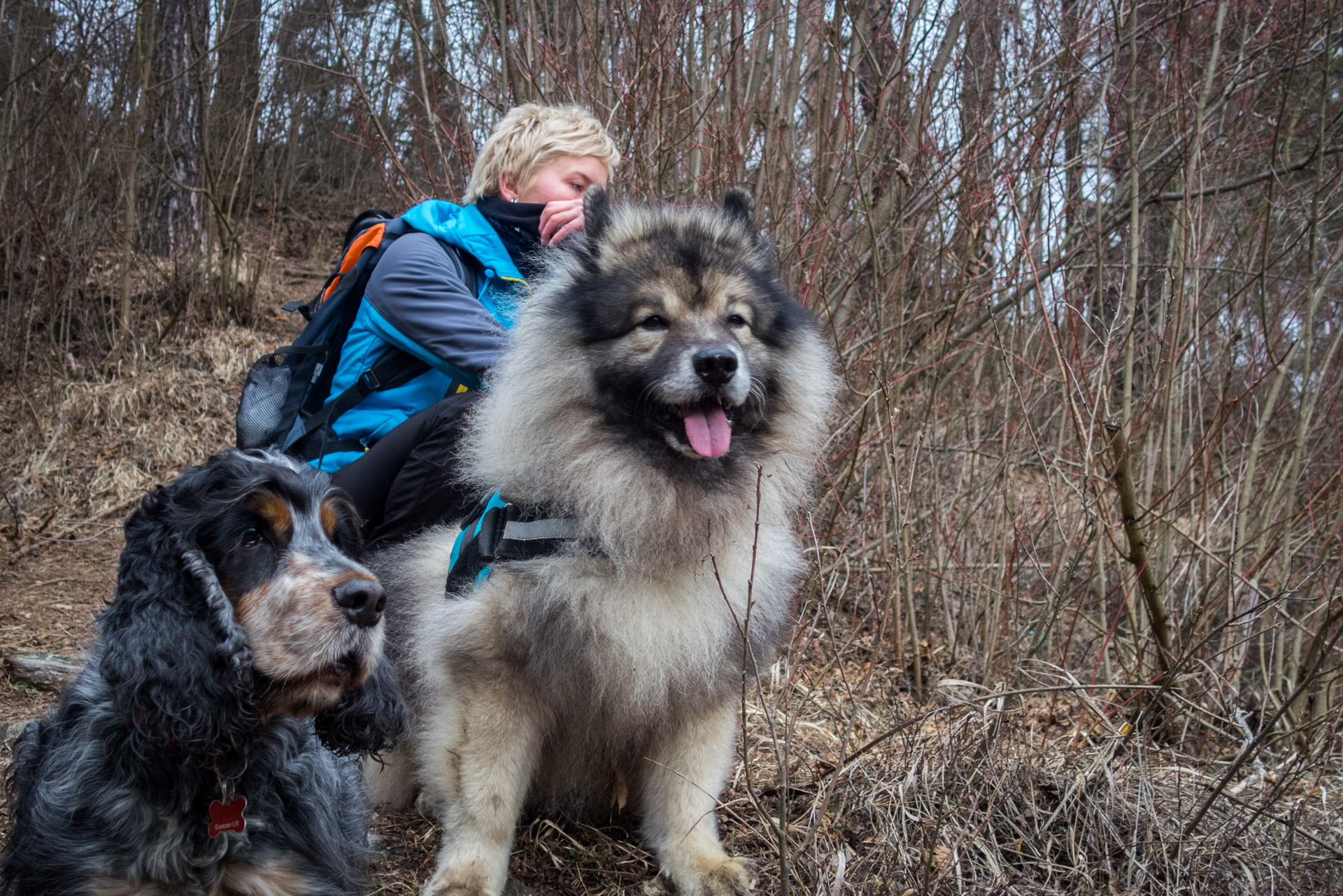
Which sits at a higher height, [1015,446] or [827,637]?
[1015,446]

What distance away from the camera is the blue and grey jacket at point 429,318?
3.46 m

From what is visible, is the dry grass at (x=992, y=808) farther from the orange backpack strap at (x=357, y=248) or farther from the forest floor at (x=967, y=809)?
the orange backpack strap at (x=357, y=248)

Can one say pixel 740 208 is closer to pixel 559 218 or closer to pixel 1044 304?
Result: pixel 559 218

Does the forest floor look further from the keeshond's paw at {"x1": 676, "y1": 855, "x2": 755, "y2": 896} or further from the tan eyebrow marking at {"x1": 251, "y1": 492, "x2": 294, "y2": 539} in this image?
the tan eyebrow marking at {"x1": 251, "y1": 492, "x2": 294, "y2": 539}

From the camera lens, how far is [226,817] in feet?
7.39

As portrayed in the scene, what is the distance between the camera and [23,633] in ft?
16.2

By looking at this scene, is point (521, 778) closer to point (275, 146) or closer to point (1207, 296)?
point (1207, 296)

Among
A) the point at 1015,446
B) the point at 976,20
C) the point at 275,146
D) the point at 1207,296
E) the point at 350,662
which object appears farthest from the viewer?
the point at 275,146

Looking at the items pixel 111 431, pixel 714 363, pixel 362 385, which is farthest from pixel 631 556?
pixel 111 431

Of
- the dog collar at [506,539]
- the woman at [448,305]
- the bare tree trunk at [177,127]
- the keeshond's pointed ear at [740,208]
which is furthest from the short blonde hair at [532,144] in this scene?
the bare tree trunk at [177,127]

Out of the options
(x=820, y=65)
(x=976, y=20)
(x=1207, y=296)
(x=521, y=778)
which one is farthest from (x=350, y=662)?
(x=1207, y=296)

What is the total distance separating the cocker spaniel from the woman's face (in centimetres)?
188

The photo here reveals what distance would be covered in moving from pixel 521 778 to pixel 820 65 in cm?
400

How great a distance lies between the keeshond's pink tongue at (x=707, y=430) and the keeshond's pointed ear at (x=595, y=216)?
666 mm
